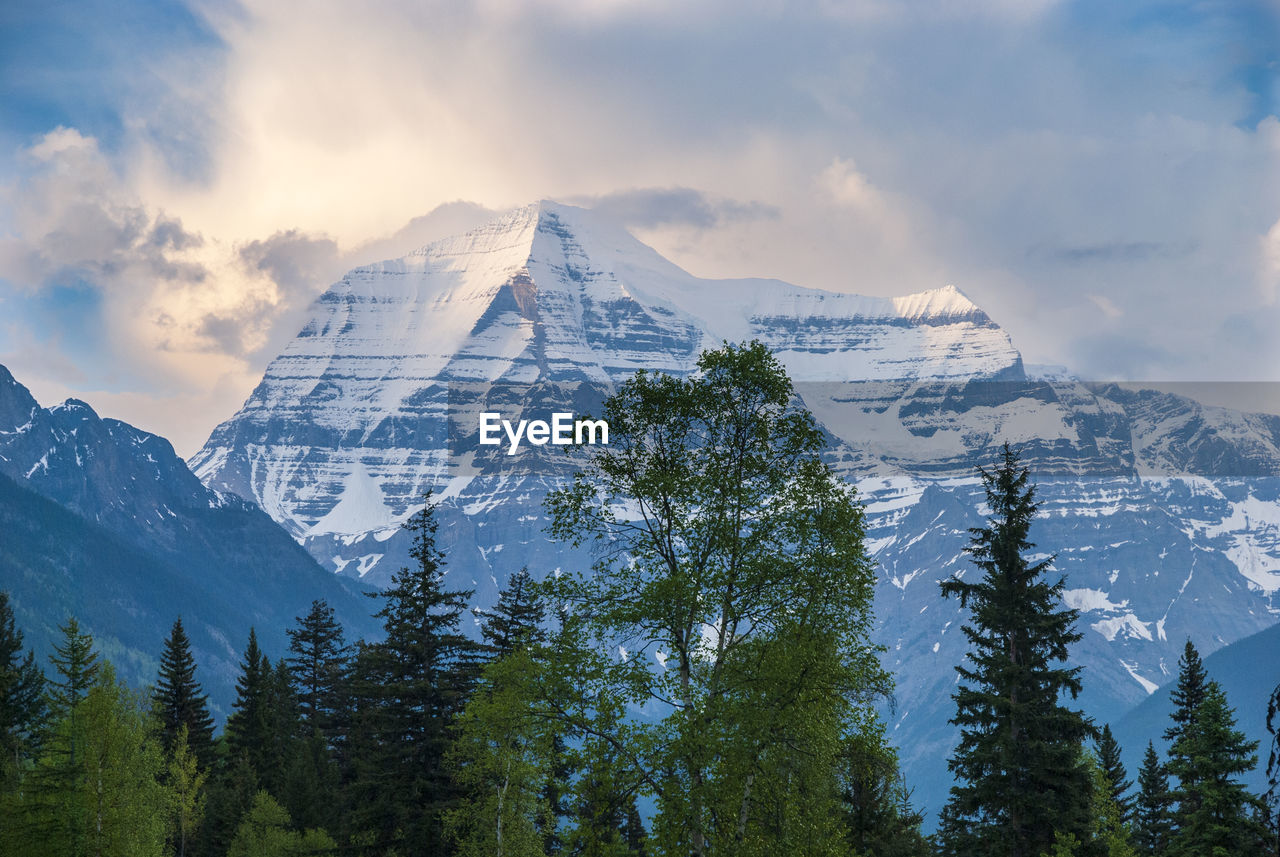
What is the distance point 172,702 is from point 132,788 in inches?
1777

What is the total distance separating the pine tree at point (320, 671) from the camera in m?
98.3

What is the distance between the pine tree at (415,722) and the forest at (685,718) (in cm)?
14

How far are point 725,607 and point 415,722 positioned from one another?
33001 millimetres

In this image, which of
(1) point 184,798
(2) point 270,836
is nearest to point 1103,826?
(2) point 270,836

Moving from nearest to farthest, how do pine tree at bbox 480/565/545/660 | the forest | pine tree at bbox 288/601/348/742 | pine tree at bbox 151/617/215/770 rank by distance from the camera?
1. the forest
2. pine tree at bbox 480/565/545/660
3. pine tree at bbox 288/601/348/742
4. pine tree at bbox 151/617/215/770

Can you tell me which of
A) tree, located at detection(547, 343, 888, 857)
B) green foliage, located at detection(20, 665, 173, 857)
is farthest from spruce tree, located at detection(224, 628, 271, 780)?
tree, located at detection(547, 343, 888, 857)

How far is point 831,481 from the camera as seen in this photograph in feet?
112

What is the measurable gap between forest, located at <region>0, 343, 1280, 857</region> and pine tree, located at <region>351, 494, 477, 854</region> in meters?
0.14

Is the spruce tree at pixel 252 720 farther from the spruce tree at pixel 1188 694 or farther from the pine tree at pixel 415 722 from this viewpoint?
the spruce tree at pixel 1188 694

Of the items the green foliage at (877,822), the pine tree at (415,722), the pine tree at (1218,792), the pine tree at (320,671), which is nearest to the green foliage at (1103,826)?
the pine tree at (1218,792)

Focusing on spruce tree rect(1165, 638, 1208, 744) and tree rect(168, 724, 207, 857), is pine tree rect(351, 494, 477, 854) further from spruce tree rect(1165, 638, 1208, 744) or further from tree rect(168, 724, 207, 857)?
spruce tree rect(1165, 638, 1208, 744)

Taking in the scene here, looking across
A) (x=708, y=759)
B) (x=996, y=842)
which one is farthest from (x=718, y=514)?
(x=996, y=842)

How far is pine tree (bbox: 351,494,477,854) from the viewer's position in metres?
61.1

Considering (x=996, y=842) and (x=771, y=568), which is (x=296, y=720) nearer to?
(x=996, y=842)
